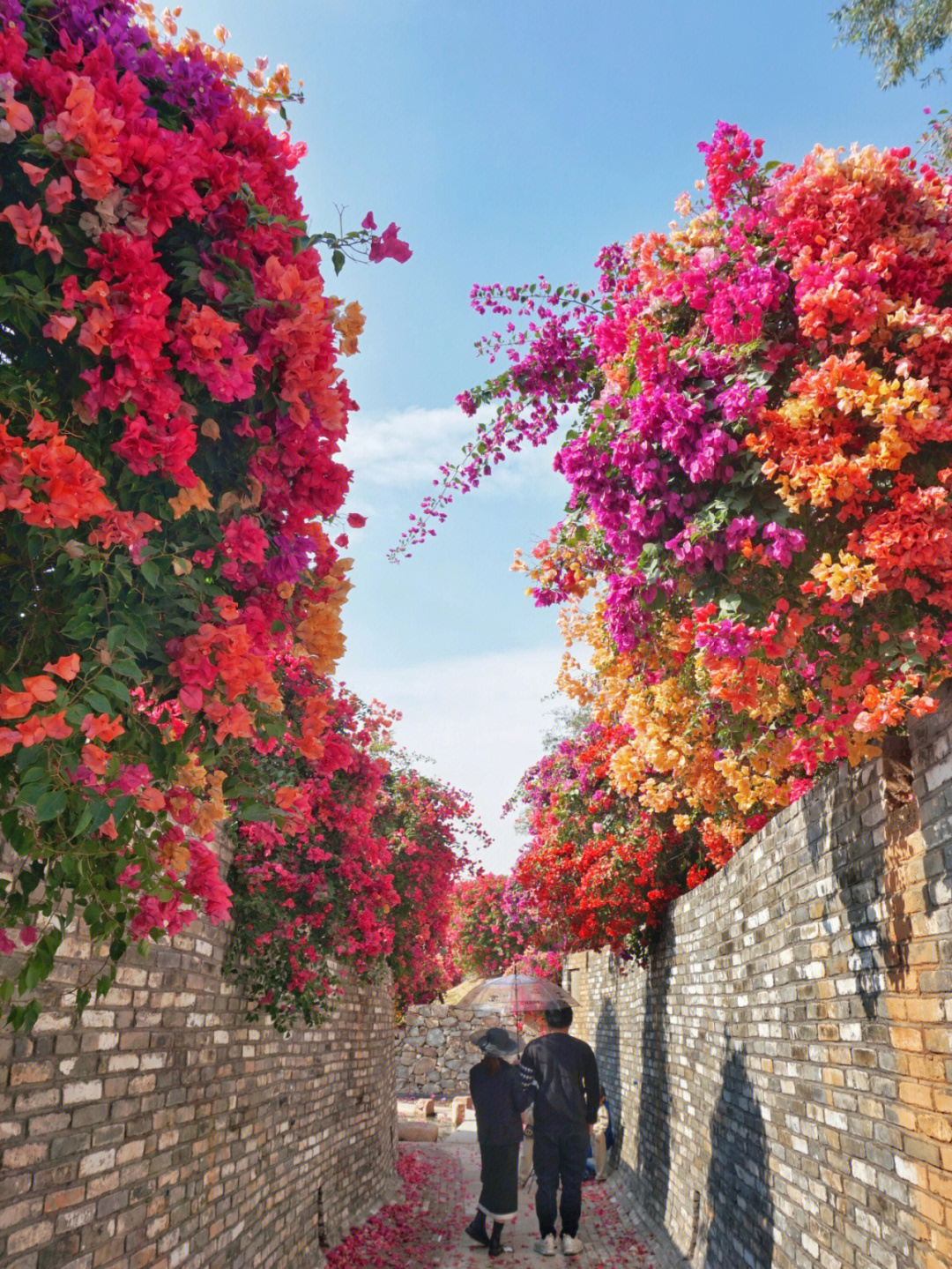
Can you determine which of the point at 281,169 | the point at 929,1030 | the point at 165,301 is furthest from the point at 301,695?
the point at 929,1030

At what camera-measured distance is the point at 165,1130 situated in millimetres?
4195

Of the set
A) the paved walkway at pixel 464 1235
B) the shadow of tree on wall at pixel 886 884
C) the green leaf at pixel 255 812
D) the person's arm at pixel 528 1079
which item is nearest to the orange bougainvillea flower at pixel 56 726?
the green leaf at pixel 255 812

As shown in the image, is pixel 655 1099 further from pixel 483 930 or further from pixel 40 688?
pixel 483 930

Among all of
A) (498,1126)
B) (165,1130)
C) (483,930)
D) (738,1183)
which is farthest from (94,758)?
(483,930)

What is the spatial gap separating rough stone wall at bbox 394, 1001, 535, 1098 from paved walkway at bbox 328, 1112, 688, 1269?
1068 cm

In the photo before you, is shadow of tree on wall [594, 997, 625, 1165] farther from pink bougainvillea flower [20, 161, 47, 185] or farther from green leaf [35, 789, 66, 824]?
pink bougainvillea flower [20, 161, 47, 185]

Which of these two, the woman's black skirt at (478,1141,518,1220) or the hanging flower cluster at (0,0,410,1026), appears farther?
the woman's black skirt at (478,1141,518,1220)

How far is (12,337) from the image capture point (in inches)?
71.5

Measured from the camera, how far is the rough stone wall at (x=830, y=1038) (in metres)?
2.74

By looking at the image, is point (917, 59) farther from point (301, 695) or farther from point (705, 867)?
point (301, 695)

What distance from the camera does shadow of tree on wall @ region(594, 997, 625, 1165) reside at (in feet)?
37.6

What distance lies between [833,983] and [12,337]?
3637 millimetres

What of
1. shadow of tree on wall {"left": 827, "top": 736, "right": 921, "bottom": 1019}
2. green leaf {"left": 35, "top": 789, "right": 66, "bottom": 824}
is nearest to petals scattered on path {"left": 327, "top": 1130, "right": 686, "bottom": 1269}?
shadow of tree on wall {"left": 827, "top": 736, "right": 921, "bottom": 1019}

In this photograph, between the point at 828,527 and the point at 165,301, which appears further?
the point at 828,527
